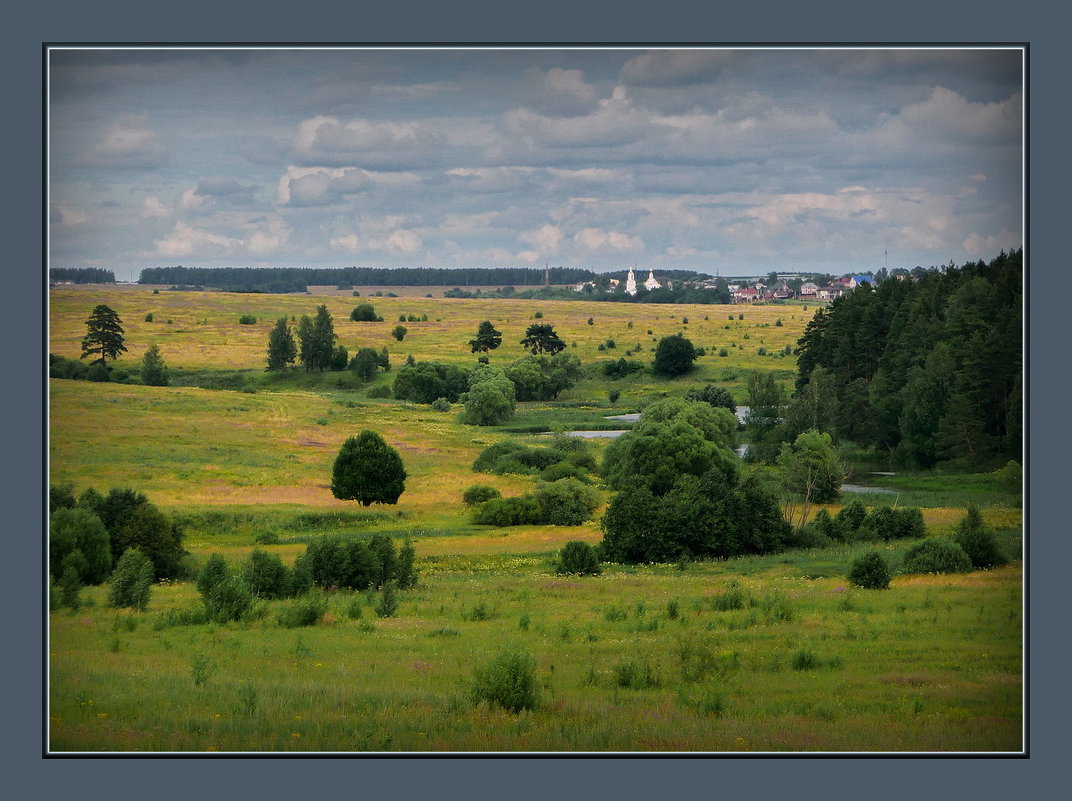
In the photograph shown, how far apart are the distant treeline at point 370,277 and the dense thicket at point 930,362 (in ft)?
12.5

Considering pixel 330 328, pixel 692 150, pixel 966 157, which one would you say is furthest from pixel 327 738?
pixel 966 157

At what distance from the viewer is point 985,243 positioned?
459 inches

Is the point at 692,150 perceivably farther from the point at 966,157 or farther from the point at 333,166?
the point at 333,166

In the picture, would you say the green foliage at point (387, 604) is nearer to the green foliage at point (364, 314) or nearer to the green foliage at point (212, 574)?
the green foliage at point (212, 574)

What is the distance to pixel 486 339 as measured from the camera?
624 inches

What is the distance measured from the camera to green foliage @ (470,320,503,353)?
15.6 metres

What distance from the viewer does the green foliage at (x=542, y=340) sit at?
51.4ft

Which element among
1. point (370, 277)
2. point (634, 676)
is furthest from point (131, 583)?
point (634, 676)

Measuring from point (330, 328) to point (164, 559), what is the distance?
353cm

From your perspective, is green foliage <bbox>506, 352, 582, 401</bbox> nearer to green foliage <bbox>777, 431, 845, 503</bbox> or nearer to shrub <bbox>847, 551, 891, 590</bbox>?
green foliage <bbox>777, 431, 845, 503</bbox>

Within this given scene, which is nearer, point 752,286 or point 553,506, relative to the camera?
point 752,286

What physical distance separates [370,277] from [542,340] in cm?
272

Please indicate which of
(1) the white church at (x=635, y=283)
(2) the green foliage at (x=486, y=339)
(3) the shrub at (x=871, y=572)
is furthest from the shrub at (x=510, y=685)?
(2) the green foliage at (x=486, y=339)

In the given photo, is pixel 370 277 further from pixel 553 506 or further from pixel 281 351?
pixel 553 506
